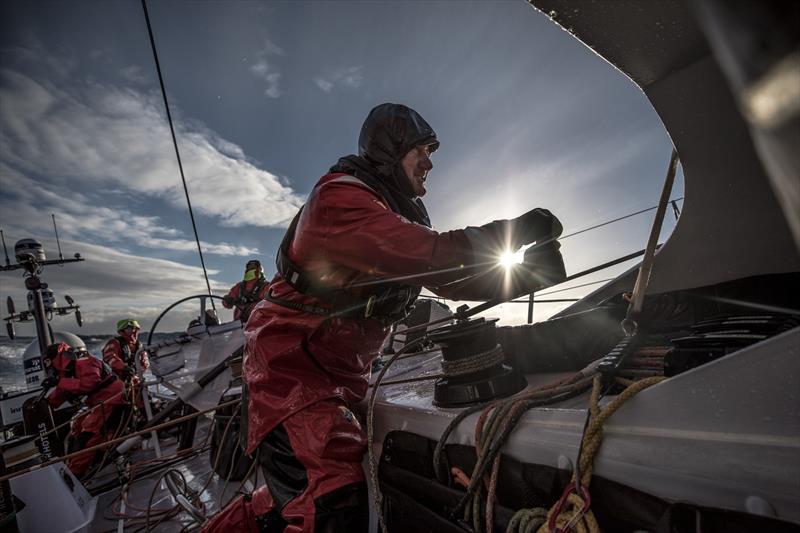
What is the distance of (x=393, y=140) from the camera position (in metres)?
2.18

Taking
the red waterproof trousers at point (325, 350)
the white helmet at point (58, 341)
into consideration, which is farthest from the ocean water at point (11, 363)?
the red waterproof trousers at point (325, 350)

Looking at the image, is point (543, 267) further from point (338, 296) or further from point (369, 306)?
point (338, 296)

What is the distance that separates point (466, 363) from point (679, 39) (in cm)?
131

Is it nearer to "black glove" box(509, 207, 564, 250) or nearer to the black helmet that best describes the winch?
"black glove" box(509, 207, 564, 250)

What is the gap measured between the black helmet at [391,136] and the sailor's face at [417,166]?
5 cm

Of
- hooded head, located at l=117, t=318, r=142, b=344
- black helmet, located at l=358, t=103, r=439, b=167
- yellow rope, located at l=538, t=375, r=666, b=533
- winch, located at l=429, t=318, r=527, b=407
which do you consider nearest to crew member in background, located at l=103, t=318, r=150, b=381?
hooded head, located at l=117, t=318, r=142, b=344

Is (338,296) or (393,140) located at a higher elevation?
(393,140)

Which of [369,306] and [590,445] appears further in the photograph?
[369,306]

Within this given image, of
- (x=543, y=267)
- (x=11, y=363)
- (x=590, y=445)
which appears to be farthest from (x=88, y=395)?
(x=11, y=363)

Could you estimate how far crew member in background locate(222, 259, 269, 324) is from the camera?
6581 mm

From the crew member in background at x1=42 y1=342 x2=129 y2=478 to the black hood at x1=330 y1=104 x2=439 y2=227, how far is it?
21.4 feet

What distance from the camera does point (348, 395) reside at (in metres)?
1.85

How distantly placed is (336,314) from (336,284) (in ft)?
0.46

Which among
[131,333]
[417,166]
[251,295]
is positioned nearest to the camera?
[417,166]
